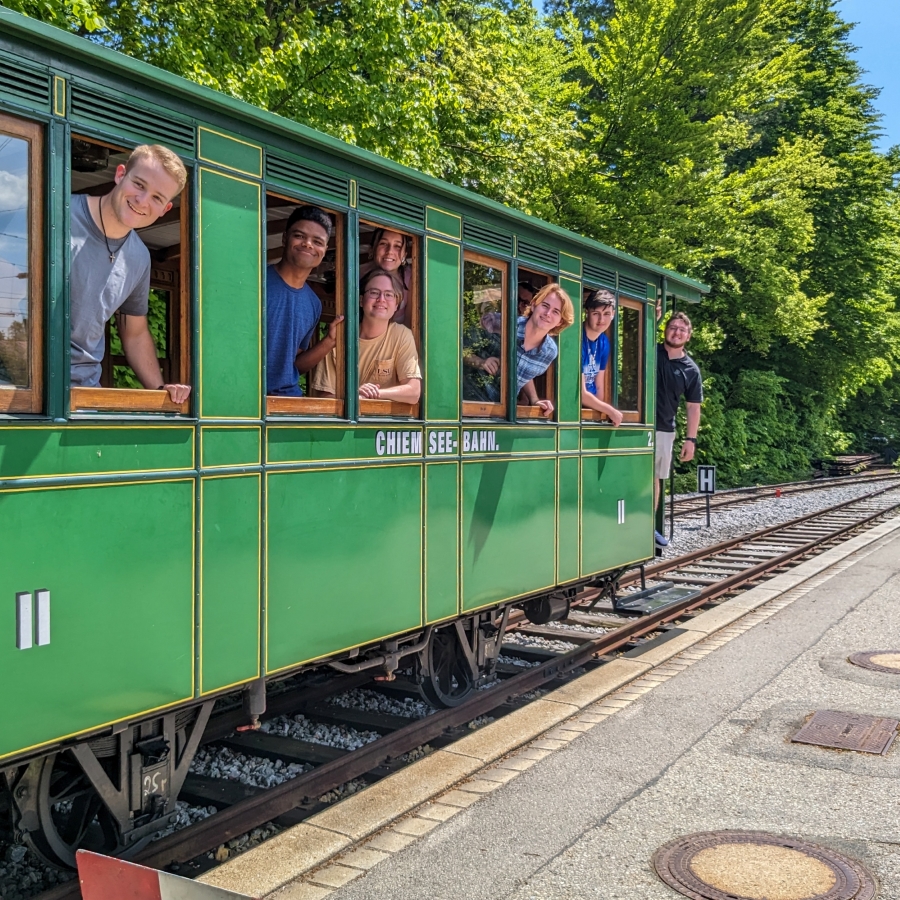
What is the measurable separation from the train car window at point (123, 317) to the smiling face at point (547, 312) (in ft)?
8.86

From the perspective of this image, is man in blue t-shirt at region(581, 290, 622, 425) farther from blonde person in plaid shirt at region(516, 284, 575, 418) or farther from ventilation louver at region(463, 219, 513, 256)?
ventilation louver at region(463, 219, 513, 256)

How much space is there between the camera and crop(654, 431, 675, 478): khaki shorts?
945 cm

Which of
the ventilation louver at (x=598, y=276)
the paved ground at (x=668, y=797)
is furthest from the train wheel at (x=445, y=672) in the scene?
the ventilation louver at (x=598, y=276)

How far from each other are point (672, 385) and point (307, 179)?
5979 mm

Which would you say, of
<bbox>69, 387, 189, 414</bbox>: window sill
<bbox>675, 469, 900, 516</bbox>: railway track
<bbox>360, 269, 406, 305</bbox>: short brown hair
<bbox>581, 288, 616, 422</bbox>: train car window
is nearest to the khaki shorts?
<bbox>581, 288, 616, 422</bbox>: train car window

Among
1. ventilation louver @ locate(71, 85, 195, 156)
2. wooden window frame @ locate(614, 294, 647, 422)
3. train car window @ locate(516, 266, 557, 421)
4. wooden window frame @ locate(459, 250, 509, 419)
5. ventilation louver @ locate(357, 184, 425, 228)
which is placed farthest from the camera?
wooden window frame @ locate(614, 294, 647, 422)

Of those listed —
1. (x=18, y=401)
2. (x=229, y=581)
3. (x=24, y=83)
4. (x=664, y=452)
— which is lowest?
(x=229, y=581)

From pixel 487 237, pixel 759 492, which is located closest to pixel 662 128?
pixel 759 492

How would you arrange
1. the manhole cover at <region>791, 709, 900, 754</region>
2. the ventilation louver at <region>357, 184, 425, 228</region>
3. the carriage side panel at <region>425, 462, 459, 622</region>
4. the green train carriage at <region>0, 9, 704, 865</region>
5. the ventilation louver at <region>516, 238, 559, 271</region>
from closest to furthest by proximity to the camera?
the green train carriage at <region>0, 9, 704, 865</region>, the ventilation louver at <region>357, 184, 425, 228</region>, the carriage side panel at <region>425, 462, 459, 622</region>, the manhole cover at <region>791, 709, 900, 754</region>, the ventilation louver at <region>516, 238, 559, 271</region>

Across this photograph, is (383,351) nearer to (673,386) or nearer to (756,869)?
(756,869)

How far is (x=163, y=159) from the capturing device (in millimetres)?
3771

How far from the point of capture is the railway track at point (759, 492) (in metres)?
20.4

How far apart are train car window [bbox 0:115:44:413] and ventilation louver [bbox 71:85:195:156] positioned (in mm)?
233

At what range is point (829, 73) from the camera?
111 ft
